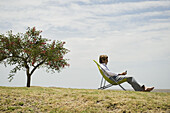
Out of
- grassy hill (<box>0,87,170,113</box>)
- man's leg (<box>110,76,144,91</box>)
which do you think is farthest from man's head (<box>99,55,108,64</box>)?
→ grassy hill (<box>0,87,170,113</box>)

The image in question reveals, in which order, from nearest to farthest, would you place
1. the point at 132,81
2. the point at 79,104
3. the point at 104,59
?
the point at 79,104 → the point at 132,81 → the point at 104,59

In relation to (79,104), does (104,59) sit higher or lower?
higher

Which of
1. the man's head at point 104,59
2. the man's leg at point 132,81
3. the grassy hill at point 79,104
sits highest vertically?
the man's head at point 104,59

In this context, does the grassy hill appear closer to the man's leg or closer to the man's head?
the man's leg

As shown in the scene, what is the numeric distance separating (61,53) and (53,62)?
2.59 feet

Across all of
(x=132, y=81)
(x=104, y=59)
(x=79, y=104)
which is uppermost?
(x=104, y=59)

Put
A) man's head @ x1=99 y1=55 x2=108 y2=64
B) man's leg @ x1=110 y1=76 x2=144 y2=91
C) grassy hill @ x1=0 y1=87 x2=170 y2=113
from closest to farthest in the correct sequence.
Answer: grassy hill @ x1=0 y1=87 x2=170 y2=113, man's leg @ x1=110 y1=76 x2=144 y2=91, man's head @ x1=99 y1=55 x2=108 y2=64

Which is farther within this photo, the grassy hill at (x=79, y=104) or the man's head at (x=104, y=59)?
the man's head at (x=104, y=59)

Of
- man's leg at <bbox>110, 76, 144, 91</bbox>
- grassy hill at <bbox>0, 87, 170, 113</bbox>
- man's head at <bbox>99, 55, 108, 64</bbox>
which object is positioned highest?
man's head at <bbox>99, 55, 108, 64</bbox>

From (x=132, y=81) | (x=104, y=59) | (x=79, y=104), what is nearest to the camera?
(x=79, y=104)

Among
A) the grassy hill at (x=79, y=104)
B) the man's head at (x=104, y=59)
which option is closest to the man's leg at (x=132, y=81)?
Answer: the man's head at (x=104, y=59)

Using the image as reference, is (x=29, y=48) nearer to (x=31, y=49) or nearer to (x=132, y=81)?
(x=31, y=49)

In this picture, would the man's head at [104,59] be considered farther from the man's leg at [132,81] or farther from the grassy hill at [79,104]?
the grassy hill at [79,104]

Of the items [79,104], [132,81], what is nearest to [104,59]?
[132,81]
